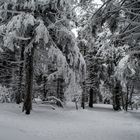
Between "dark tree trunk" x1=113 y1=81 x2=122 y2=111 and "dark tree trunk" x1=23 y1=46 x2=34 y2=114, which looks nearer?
"dark tree trunk" x1=23 y1=46 x2=34 y2=114

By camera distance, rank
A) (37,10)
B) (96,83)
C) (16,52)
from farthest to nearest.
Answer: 1. (96,83)
2. (16,52)
3. (37,10)

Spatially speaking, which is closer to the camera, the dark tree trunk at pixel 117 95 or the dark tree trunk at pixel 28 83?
the dark tree trunk at pixel 28 83

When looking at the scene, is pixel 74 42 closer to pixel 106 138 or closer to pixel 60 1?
pixel 60 1

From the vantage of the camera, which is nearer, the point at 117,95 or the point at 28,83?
the point at 28,83

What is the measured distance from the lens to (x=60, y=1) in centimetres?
1309

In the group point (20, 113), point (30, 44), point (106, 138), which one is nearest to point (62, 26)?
point (30, 44)

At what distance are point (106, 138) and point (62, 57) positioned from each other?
564cm

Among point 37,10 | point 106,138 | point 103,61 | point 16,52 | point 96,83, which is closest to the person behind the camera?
point 106,138

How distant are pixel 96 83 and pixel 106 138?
779 inches

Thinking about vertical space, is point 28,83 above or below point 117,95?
above

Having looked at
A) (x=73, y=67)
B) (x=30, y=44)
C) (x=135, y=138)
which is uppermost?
(x=30, y=44)

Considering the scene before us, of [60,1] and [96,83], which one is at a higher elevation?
[60,1]

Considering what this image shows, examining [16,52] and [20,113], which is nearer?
[20,113]

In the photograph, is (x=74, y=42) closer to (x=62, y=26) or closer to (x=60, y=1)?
(x=62, y=26)
